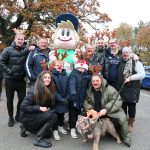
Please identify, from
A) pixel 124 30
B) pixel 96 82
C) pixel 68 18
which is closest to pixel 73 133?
pixel 96 82

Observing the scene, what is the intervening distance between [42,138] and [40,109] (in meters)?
0.54

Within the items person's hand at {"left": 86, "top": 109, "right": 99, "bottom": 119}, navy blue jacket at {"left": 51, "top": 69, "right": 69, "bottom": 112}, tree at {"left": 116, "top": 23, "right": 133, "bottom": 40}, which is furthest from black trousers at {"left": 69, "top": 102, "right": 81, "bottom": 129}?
tree at {"left": 116, "top": 23, "right": 133, "bottom": 40}

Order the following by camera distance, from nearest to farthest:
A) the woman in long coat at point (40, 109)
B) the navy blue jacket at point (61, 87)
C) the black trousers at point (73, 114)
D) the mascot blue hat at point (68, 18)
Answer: the woman in long coat at point (40, 109) → the navy blue jacket at point (61, 87) → the black trousers at point (73, 114) → the mascot blue hat at point (68, 18)

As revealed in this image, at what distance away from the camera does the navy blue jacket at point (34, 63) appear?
6.39m

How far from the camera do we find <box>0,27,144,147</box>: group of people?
18.8ft

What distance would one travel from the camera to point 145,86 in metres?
16.7

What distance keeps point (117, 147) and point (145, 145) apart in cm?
55

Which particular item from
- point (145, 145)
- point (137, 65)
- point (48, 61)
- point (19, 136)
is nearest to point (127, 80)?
point (137, 65)

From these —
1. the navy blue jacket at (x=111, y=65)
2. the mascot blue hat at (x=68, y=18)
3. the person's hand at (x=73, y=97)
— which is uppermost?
the mascot blue hat at (x=68, y=18)

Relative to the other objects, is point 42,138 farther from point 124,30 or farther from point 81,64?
point 124,30

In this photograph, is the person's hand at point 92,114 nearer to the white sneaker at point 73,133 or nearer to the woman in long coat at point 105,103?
the woman in long coat at point 105,103

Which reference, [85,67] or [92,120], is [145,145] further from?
[85,67]

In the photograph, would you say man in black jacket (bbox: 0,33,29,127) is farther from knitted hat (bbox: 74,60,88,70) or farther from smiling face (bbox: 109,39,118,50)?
smiling face (bbox: 109,39,118,50)

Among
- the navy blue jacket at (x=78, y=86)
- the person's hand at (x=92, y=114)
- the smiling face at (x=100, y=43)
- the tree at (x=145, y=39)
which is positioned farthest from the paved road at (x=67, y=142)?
the tree at (x=145, y=39)
